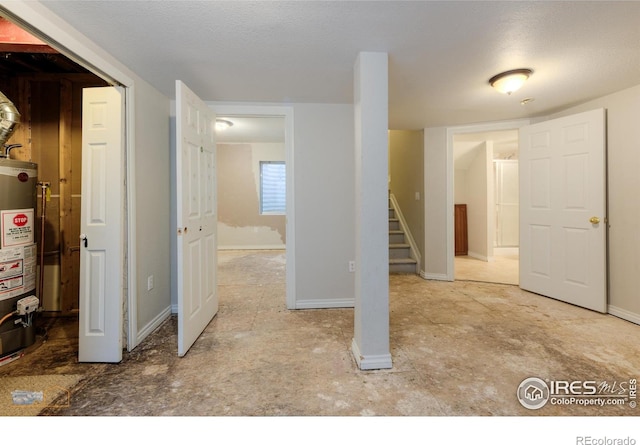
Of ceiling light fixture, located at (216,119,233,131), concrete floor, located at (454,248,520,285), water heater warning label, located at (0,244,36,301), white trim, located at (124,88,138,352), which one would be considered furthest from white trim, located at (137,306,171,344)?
concrete floor, located at (454,248,520,285)

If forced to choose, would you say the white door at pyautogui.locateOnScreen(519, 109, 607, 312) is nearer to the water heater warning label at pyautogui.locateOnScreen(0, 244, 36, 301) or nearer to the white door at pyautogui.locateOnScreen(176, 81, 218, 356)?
the white door at pyautogui.locateOnScreen(176, 81, 218, 356)

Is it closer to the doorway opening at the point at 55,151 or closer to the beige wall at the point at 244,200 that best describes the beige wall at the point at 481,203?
the beige wall at the point at 244,200

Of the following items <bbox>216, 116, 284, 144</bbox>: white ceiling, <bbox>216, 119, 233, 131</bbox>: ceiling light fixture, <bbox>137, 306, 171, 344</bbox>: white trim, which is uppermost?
<bbox>216, 116, 284, 144</bbox>: white ceiling

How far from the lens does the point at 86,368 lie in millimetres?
1865

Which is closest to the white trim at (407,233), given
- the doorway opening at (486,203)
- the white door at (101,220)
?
the doorway opening at (486,203)

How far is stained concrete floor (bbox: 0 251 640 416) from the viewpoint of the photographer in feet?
4.89

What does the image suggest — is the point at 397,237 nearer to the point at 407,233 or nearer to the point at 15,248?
the point at 407,233

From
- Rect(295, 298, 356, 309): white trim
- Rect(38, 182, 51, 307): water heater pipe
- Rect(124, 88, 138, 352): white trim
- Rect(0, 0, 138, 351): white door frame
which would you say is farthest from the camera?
Rect(295, 298, 356, 309): white trim

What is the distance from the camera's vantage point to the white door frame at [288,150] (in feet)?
9.23

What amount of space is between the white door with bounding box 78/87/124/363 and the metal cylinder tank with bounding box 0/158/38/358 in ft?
1.58

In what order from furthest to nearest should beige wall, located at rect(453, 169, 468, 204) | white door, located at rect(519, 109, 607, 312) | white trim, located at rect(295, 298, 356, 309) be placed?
beige wall, located at rect(453, 169, 468, 204), white trim, located at rect(295, 298, 356, 309), white door, located at rect(519, 109, 607, 312)

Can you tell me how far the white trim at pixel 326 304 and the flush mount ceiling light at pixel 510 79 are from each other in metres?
2.29
